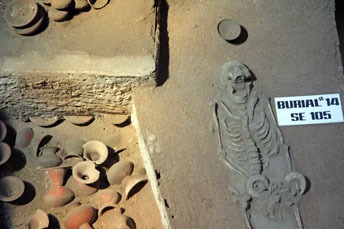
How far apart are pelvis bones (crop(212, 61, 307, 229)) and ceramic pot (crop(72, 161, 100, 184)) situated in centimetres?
83

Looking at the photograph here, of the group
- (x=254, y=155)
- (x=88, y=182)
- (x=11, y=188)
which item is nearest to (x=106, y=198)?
(x=88, y=182)

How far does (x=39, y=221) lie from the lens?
7.47 feet

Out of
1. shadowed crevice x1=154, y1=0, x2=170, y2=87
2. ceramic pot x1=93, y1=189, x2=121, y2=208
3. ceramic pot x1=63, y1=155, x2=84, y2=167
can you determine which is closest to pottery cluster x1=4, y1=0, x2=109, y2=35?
shadowed crevice x1=154, y1=0, x2=170, y2=87

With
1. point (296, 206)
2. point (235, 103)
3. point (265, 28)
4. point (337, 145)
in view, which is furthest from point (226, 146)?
point (265, 28)

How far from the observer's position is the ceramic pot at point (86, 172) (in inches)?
94.1

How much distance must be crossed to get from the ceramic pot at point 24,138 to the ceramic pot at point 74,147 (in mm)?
259

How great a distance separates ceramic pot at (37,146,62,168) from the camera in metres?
2.46

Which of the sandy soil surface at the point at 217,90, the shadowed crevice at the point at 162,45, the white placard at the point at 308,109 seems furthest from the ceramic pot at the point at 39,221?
the white placard at the point at 308,109

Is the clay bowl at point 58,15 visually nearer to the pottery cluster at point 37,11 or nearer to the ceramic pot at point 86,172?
the pottery cluster at point 37,11

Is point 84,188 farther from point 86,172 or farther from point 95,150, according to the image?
point 95,150

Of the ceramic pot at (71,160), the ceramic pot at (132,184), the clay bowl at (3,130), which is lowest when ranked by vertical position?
the ceramic pot at (132,184)

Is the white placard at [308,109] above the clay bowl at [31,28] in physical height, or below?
below

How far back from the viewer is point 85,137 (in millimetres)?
2641

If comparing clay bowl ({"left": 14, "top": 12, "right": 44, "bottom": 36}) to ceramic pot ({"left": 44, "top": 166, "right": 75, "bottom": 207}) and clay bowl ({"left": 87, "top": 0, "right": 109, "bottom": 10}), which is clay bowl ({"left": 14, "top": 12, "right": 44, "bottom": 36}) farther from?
ceramic pot ({"left": 44, "top": 166, "right": 75, "bottom": 207})
